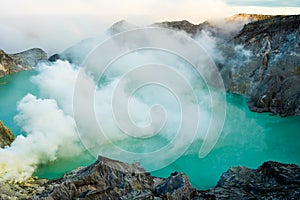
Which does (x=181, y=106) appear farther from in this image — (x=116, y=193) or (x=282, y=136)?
(x=116, y=193)

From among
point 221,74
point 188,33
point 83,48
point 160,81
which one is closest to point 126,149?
point 160,81

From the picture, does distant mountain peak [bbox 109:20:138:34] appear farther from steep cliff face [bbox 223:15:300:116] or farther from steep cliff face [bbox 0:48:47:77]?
steep cliff face [bbox 223:15:300:116]

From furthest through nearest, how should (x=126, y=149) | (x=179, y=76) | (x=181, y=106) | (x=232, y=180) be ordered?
1. (x=179, y=76)
2. (x=181, y=106)
3. (x=126, y=149)
4. (x=232, y=180)

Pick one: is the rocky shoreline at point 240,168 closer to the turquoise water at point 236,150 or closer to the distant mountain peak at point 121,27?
the turquoise water at point 236,150

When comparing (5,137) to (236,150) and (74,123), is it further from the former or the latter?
(236,150)

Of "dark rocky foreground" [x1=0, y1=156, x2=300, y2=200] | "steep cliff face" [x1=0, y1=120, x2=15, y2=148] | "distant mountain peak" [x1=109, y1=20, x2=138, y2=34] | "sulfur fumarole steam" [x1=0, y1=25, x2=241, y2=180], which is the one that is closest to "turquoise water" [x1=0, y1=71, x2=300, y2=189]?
"sulfur fumarole steam" [x1=0, y1=25, x2=241, y2=180]

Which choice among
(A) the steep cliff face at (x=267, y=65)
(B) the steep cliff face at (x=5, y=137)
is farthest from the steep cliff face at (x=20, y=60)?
(B) the steep cliff face at (x=5, y=137)
